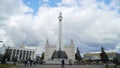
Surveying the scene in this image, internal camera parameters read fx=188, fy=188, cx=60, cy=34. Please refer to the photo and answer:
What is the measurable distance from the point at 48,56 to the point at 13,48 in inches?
1493

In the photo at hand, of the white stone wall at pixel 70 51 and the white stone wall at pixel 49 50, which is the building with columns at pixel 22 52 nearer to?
the white stone wall at pixel 49 50

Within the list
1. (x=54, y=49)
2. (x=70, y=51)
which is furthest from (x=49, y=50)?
(x=70, y=51)

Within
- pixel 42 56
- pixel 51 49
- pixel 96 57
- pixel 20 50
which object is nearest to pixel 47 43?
pixel 51 49

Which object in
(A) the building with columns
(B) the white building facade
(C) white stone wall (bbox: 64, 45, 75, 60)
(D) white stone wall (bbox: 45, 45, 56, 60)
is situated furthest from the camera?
(A) the building with columns

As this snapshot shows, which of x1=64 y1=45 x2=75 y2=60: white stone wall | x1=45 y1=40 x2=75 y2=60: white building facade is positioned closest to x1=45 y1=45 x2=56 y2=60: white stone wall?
x1=45 y1=40 x2=75 y2=60: white building facade

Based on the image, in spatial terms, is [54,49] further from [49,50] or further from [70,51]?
[70,51]

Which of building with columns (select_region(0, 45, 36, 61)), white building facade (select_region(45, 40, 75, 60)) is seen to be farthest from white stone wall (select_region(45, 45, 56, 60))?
building with columns (select_region(0, 45, 36, 61))

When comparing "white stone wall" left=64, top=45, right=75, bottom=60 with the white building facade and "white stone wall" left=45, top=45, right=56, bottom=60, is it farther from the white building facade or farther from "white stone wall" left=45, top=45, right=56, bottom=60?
"white stone wall" left=45, top=45, right=56, bottom=60

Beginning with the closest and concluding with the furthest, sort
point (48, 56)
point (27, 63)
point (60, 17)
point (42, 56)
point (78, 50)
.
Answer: point (27, 63) → point (60, 17) → point (78, 50) → point (48, 56) → point (42, 56)

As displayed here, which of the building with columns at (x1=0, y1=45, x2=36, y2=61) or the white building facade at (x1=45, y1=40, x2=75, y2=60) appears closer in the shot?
the white building facade at (x1=45, y1=40, x2=75, y2=60)

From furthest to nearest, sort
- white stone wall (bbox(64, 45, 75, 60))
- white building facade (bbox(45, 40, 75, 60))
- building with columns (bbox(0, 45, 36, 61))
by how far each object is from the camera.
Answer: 1. building with columns (bbox(0, 45, 36, 61))
2. white stone wall (bbox(64, 45, 75, 60))
3. white building facade (bbox(45, 40, 75, 60))

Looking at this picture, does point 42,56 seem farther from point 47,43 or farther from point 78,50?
point 78,50

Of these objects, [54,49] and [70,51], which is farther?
[70,51]

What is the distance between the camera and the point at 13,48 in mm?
179500
